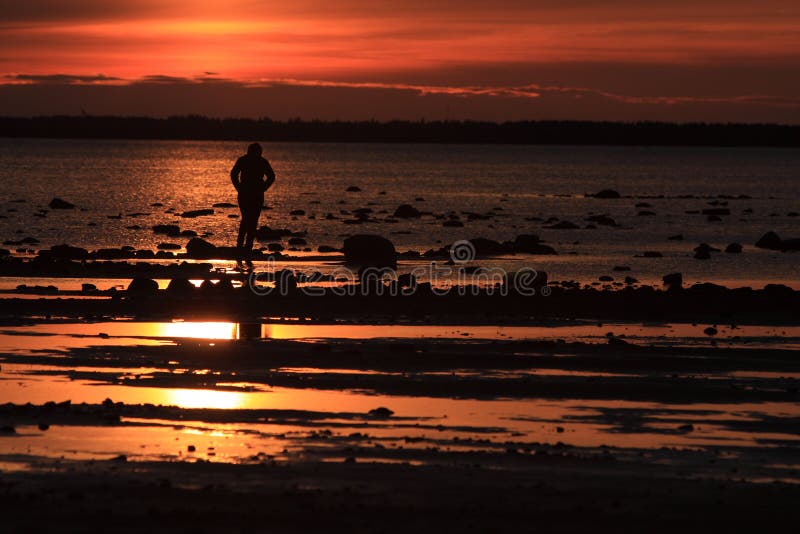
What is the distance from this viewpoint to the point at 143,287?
74.1 ft

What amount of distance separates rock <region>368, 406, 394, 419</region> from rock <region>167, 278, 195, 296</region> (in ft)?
32.4

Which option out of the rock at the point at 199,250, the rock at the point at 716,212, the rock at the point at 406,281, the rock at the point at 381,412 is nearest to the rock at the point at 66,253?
the rock at the point at 199,250

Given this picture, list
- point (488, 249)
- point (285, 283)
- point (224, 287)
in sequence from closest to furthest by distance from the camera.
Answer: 1. point (224, 287)
2. point (285, 283)
3. point (488, 249)

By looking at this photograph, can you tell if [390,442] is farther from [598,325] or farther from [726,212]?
[726,212]

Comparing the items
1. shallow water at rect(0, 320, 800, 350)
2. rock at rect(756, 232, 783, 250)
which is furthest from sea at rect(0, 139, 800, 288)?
shallow water at rect(0, 320, 800, 350)

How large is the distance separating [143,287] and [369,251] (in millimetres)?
10198

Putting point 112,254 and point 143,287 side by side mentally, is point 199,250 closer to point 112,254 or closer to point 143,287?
point 112,254

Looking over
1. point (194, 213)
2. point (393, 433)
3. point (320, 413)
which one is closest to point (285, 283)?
point (320, 413)

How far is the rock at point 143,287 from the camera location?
72.9ft

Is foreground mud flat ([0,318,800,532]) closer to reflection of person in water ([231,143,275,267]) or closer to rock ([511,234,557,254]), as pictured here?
reflection of person in water ([231,143,275,267])

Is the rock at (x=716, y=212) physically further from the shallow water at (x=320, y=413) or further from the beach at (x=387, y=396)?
the shallow water at (x=320, y=413)

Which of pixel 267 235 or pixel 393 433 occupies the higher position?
pixel 267 235

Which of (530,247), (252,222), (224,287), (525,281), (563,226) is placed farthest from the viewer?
(563,226)

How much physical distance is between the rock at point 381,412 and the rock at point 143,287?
10.4 metres
